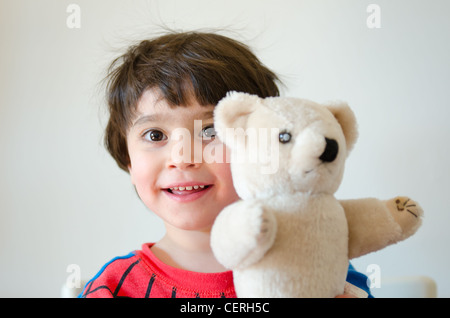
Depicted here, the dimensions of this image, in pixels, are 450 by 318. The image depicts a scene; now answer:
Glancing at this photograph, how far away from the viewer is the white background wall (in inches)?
43.1

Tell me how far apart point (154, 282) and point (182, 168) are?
0.69 feet

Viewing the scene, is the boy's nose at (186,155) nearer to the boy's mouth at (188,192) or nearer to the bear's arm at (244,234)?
the boy's mouth at (188,192)

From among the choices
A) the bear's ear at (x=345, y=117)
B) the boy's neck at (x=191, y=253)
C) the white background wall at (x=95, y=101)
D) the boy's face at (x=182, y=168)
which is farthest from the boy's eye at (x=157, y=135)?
the white background wall at (x=95, y=101)

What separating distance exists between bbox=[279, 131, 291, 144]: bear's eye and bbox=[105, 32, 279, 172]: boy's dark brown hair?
268mm

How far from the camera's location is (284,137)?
51 centimetres

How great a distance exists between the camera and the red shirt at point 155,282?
2.50 feet

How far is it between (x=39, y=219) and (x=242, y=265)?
0.87 metres

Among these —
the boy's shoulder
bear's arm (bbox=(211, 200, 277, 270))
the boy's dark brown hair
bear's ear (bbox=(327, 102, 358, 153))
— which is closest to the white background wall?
the boy's dark brown hair

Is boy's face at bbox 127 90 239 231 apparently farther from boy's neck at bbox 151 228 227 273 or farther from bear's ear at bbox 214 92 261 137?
bear's ear at bbox 214 92 261 137

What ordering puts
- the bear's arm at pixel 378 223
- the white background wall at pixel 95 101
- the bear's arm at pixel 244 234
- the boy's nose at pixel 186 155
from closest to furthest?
the bear's arm at pixel 244 234 < the bear's arm at pixel 378 223 < the boy's nose at pixel 186 155 < the white background wall at pixel 95 101

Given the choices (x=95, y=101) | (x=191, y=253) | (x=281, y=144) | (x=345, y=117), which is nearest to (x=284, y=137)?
(x=281, y=144)

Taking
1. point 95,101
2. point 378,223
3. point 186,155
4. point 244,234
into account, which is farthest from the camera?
point 95,101

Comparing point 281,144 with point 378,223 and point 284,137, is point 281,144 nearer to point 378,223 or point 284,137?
point 284,137
